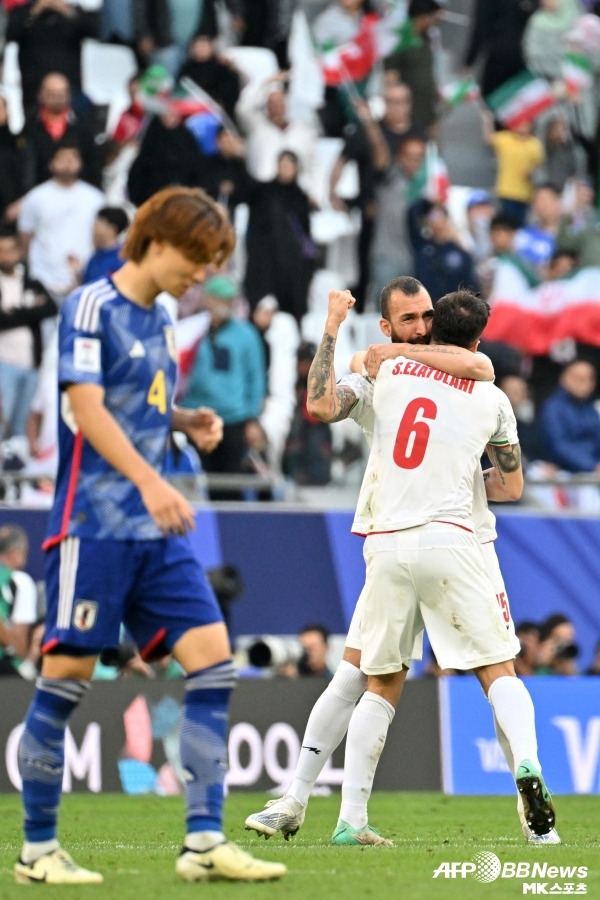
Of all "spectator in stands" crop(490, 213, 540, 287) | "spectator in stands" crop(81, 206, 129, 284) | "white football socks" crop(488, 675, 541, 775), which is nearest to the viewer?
"white football socks" crop(488, 675, 541, 775)

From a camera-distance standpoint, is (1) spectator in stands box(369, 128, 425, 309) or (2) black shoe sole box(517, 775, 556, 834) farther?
(1) spectator in stands box(369, 128, 425, 309)

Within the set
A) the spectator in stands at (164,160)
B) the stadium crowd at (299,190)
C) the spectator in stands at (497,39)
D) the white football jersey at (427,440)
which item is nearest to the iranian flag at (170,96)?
the stadium crowd at (299,190)

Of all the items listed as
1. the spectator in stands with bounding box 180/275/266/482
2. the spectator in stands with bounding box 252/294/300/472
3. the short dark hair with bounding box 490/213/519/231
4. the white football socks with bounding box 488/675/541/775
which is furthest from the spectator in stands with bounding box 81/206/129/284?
the white football socks with bounding box 488/675/541/775

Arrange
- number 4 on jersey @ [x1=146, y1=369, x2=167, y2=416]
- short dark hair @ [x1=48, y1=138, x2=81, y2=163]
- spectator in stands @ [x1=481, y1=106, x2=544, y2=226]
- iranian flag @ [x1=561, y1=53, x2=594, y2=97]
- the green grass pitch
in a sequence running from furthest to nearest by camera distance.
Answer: iranian flag @ [x1=561, y1=53, x2=594, y2=97] → spectator in stands @ [x1=481, y1=106, x2=544, y2=226] → short dark hair @ [x1=48, y1=138, x2=81, y2=163] → number 4 on jersey @ [x1=146, y1=369, x2=167, y2=416] → the green grass pitch

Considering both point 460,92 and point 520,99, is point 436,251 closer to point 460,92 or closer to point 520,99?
point 460,92

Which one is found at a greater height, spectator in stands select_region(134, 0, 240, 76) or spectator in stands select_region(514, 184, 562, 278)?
spectator in stands select_region(134, 0, 240, 76)

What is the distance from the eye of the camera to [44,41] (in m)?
14.6

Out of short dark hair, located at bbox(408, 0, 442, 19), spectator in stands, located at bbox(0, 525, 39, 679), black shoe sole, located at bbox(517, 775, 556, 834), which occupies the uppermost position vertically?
short dark hair, located at bbox(408, 0, 442, 19)

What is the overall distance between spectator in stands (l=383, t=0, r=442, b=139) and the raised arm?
9908mm

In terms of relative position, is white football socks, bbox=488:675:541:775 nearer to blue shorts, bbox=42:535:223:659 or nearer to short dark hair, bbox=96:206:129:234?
blue shorts, bbox=42:535:223:659

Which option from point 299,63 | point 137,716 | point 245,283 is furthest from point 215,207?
point 299,63

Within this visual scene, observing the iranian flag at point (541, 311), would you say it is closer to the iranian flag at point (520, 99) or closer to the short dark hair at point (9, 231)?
the iranian flag at point (520, 99)

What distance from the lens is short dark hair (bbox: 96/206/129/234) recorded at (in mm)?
13594

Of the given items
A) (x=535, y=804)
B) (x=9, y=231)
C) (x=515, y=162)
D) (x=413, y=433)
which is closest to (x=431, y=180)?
(x=515, y=162)
